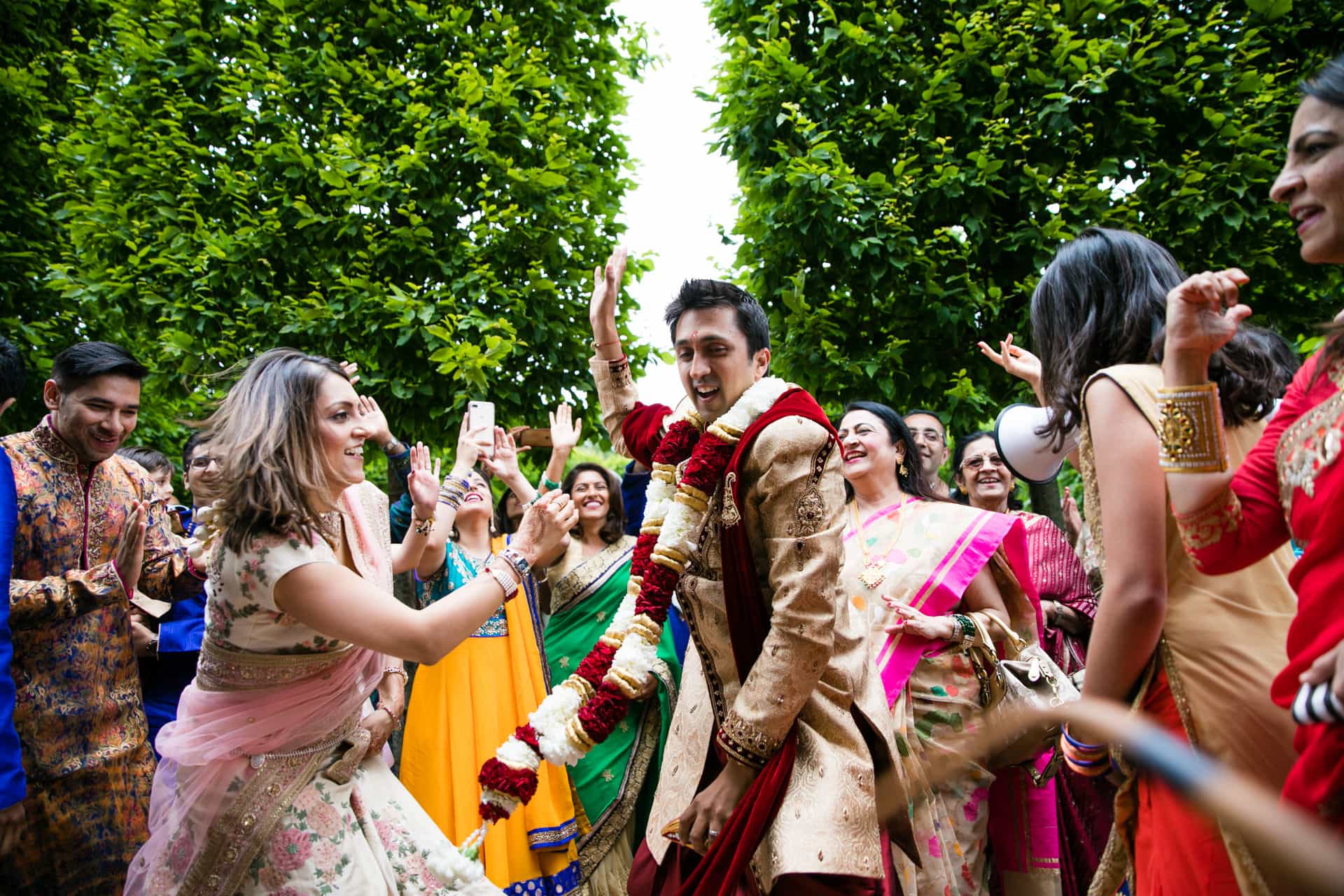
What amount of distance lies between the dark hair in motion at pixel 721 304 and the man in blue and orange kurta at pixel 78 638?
207cm

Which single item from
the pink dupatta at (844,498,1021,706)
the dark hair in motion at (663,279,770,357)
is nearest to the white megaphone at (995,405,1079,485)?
the pink dupatta at (844,498,1021,706)

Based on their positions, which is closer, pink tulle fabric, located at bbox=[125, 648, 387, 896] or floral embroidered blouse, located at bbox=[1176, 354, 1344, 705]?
floral embroidered blouse, located at bbox=[1176, 354, 1344, 705]

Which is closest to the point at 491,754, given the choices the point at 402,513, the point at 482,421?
the point at 402,513

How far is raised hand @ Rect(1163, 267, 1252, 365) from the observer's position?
1685mm

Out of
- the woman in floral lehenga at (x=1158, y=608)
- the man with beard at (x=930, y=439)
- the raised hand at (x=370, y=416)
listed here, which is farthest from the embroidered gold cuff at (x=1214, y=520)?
the man with beard at (x=930, y=439)

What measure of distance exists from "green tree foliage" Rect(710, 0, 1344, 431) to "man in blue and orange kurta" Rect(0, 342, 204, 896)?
164 inches

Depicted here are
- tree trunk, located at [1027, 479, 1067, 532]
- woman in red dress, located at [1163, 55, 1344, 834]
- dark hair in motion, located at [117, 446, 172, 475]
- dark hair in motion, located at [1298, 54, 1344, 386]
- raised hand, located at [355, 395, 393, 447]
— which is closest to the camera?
woman in red dress, located at [1163, 55, 1344, 834]

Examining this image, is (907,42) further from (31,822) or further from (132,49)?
(31,822)

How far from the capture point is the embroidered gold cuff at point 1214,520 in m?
1.76

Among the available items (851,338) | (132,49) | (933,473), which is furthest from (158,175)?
(933,473)

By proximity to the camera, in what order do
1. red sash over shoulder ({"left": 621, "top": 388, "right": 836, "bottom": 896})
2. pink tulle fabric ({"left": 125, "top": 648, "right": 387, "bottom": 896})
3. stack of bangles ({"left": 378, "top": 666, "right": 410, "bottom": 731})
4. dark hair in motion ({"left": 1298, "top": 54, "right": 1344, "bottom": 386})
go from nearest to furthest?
dark hair in motion ({"left": 1298, "top": 54, "right": 1344, "bottom": 386}) < red sash over shoulder ({"left": 621, "top": 388, "right": 836, "bottom": 896}) < pink tulle fabric ({"left": 125, "top": 648, "right": 387, "bottom": 896}) < stack of bangles ({"left": 378, "top": 666, "right": 410, "bottom": 731})

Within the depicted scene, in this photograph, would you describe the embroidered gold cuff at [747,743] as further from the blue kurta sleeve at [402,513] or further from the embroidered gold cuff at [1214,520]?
the blue kurta sleeve at [402,513]

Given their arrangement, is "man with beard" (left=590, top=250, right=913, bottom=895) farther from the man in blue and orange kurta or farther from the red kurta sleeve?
the man in blue and orange kurta

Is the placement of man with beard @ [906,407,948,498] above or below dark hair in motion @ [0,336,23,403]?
below
